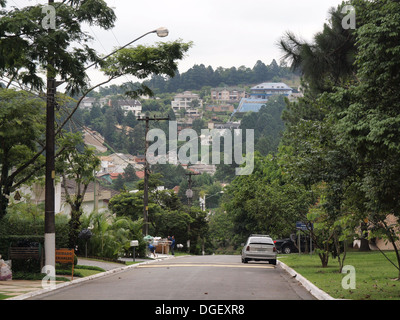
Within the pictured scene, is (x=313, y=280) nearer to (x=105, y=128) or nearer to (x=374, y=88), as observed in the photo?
(x=374, y=88)

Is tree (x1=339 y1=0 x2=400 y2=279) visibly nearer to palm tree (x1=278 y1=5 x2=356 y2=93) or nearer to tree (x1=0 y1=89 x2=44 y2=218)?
palm tree (x1=278 y1=5 x2=356 y2=93)

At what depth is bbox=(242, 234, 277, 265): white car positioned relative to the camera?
30564 mm

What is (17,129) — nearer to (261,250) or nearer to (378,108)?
(378,108)

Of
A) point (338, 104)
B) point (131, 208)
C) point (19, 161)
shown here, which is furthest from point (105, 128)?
point (338, 104)

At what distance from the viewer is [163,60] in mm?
21812

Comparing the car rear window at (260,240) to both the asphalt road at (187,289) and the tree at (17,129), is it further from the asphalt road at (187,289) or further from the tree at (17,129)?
the tree at (17,129)

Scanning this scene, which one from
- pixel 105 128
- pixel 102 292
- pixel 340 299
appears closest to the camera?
pixel 340 299

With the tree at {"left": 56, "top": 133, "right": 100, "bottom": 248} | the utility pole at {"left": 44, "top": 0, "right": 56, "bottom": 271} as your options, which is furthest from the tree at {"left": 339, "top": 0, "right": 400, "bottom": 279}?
the tree at {"left": 56, "top": 133, "right": 100, "bottom": 248}

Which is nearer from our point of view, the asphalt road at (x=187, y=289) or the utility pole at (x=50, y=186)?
the asphalt road at (x=187, y=289)

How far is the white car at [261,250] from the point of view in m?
30.6

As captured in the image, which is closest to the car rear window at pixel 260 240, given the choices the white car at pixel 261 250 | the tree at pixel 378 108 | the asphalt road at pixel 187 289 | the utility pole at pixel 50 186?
the white car at pixel 261 250

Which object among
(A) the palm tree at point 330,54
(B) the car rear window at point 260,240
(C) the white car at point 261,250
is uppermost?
(A) the palm tree at point 330,54

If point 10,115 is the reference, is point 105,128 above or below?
above
